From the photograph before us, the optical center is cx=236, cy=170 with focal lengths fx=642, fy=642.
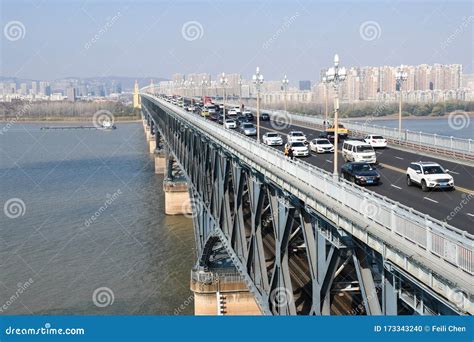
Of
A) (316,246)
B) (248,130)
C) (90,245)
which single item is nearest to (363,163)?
(316,246)

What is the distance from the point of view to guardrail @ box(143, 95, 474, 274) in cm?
864

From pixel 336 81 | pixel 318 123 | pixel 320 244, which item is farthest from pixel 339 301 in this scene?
pixel 318 123

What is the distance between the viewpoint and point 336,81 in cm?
1691

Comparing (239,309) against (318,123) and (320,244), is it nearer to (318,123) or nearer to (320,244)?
(320,244)

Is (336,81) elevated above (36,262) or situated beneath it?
elevated above

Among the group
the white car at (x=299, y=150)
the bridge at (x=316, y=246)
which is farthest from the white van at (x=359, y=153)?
the white car at (x=299, y=150)

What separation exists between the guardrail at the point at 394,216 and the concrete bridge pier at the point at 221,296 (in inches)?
478

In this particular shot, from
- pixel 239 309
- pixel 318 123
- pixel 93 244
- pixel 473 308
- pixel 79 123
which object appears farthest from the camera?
pixel 79 123

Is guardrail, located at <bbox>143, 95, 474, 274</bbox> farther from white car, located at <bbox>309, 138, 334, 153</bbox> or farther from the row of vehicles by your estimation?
white car, located at <bbox>309, 138, 334, 153</bbox>

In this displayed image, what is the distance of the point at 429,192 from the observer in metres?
18.0

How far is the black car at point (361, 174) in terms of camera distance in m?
19.1

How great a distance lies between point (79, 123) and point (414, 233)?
187 m

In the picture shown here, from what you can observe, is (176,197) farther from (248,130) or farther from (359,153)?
(359,153)

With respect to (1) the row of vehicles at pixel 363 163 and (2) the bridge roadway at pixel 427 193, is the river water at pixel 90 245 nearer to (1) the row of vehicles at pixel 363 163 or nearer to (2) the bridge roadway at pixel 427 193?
(1) the row of vehicles at pixel 363 163
